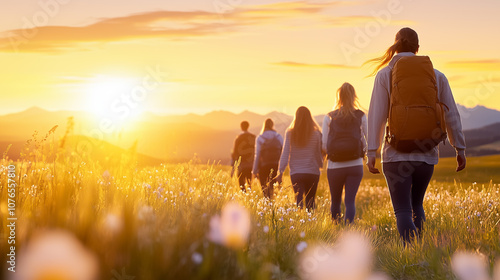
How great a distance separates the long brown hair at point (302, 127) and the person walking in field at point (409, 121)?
3.73 m

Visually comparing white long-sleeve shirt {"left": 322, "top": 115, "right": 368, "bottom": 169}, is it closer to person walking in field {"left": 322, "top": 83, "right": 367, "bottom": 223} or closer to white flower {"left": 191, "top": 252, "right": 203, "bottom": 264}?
person walking in field {"left": 322, "top": 83, "right": 367, "bottom": 223}

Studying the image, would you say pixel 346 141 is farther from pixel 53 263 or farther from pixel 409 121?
pixel 53 263

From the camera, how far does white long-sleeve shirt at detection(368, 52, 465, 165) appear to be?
5828 millimetres

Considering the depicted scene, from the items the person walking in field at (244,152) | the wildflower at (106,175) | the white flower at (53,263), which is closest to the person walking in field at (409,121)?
the wildflower at (106,175)

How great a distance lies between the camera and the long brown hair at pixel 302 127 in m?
9.85

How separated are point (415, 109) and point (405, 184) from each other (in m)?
0.88

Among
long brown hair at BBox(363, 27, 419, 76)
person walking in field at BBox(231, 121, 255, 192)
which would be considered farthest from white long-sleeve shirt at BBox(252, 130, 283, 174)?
long brown hair at BBox(363, 27, 419, 76)

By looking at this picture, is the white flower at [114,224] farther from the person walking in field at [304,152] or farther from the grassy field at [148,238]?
the person walking in field at [304,152]

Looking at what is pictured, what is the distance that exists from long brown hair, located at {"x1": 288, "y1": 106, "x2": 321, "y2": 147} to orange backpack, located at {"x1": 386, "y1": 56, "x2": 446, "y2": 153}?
411 cm

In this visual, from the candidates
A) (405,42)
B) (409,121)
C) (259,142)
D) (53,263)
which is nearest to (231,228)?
(53,263)

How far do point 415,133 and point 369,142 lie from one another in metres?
0.56

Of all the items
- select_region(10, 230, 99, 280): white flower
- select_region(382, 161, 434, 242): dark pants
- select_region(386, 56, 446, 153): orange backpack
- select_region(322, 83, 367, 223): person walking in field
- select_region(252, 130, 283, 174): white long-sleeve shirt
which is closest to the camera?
select_region(10, 230, 99, 280): white flower

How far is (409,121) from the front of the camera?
5.64 m

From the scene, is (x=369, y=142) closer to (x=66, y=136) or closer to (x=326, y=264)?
(x=66, y=136)
